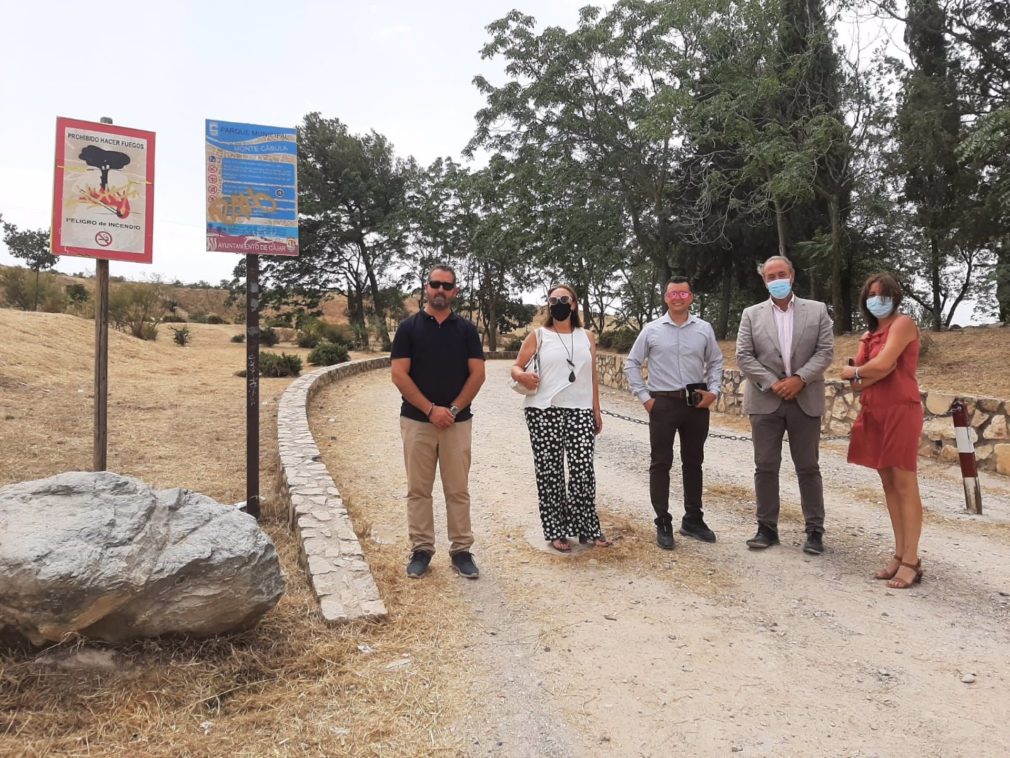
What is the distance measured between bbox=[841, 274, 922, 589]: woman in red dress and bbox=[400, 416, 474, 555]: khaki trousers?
2.15 m

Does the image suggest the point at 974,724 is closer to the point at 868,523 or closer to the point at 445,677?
the point at 445,677

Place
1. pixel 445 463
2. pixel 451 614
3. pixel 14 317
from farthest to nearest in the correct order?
1. pixel 14 317
2. pixel 445 463
3. pixel 451 614

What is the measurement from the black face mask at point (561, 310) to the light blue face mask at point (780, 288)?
1.25 metres

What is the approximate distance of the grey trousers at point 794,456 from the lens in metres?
4.06

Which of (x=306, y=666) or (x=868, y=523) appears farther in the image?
(x=868, y=523)

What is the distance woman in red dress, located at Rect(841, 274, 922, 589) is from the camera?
357 cm

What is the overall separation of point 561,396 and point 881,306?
72.5 inches

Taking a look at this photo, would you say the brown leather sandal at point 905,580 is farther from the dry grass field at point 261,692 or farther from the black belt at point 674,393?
the dry grass field at point 261,692

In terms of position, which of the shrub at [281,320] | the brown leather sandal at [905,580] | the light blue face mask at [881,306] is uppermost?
the shrub at [281,320]

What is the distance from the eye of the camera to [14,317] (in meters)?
15.1

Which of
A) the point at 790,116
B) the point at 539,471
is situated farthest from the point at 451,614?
the point at 790,116

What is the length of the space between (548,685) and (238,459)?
5.29 metres

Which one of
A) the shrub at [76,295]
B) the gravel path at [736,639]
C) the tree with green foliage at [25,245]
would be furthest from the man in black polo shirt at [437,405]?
the tree with green foliage at [25,245]

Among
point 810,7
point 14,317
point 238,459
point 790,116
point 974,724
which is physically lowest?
point 974,724
